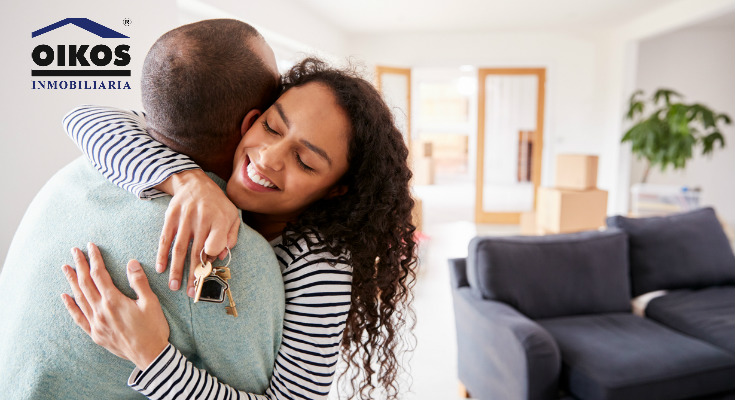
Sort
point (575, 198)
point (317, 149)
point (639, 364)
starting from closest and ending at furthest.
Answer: point (317, 149)
point (639, 364)
point (575, 198)

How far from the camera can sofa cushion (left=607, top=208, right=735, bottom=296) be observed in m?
2.70

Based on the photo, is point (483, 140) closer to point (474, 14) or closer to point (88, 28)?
point (474, 14)

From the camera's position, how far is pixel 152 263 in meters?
0.69

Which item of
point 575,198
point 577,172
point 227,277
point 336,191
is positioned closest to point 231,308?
point 227,277

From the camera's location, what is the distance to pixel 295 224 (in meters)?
0.92

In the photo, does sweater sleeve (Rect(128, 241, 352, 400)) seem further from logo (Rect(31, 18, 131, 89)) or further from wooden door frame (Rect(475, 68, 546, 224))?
wooden door frame (Rect(475, 68, 546, 224))

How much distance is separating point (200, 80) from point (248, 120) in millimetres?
142

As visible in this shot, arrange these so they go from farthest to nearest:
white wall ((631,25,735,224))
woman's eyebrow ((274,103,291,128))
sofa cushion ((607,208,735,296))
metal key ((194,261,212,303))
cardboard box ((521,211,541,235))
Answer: white wall ((631,25,735,224)), cardboard box ((521,211,541,235)), sofa cushion ((607,208,735,296)), woman's eyebrow ((274,103,291,128)), metal key ((194,261,212,303))

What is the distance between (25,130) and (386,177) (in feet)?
6.36

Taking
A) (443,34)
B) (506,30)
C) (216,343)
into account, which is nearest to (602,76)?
(506,30)

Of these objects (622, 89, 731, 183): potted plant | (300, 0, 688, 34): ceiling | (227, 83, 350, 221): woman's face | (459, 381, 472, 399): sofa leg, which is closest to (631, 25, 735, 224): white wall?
(300, 0, 688, 34): ceiling

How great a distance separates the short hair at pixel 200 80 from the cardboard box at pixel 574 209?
3.95m

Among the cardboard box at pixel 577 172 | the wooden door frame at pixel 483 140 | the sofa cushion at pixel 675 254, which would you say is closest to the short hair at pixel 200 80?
the sofa cushion at pixel 675 254

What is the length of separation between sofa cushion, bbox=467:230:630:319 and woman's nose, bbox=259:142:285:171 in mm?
1695
